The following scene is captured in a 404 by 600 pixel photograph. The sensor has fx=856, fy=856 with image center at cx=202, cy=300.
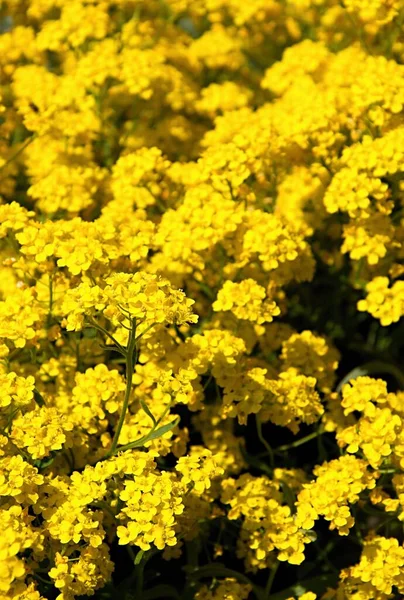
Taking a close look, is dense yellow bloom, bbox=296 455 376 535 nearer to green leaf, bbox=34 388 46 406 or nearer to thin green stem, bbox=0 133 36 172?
green leaf, bbox=34 388 46 406

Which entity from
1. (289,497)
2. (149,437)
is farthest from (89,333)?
(289,497)

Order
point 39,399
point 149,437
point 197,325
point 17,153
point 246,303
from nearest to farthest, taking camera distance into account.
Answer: point 149,437
point 39,399
point 246,303
point 197,325
point 17,153

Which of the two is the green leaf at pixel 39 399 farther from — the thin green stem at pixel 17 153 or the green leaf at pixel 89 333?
the thin green stem at pixel 17 153

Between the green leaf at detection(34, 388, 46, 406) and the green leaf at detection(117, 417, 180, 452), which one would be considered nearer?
the green leaf at detection(117, 417, 180, 452)

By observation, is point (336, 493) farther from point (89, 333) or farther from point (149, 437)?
point (89, 333)

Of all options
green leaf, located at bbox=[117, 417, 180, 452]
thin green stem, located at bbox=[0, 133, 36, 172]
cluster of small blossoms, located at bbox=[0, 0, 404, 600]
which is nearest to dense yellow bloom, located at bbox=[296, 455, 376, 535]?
cluster of small blossoms, located at bbox=[0, 0, 404, 600]

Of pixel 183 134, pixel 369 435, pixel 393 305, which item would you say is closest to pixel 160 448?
pixel 369 435

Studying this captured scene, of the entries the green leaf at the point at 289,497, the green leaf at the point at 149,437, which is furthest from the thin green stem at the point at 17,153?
the green leaf at the point at 289,497

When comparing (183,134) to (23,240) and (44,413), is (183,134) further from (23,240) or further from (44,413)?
(44,413)
